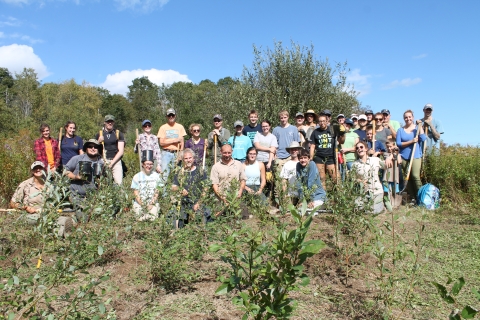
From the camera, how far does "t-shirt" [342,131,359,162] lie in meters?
7.64

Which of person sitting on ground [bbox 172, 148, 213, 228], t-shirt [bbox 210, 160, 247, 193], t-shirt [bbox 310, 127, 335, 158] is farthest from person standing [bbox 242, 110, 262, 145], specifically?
person sitting on ground [bbox 172, 148, 213, 228]

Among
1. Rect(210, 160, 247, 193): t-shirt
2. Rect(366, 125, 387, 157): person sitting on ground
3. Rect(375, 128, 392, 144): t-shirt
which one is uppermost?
Rect(375, 128, 392, 144): t-shirt

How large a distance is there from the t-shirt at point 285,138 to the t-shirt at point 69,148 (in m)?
3.87

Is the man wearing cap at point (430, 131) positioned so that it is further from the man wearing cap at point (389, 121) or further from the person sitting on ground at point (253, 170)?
the person sitting on ground at point (253, 170)

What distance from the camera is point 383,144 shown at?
8016 millimetres

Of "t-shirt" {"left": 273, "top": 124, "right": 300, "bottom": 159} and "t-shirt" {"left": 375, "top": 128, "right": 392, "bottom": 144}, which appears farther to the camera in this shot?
"t-shirt" {"left": 375, "top": 128, "right": 392, "bottom": 144}

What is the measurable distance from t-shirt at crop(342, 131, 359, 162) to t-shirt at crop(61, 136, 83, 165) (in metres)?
5.21

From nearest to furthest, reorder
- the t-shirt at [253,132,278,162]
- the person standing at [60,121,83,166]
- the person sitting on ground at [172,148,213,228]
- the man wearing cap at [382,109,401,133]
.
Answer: the person sitting on ground at [172,148,213,228]
the person standing at [60,121,83,166]
the t-shirt at [253,132,278,162]
the man wearing cap at [382,109,401,133]

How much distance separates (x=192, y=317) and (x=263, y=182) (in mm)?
4193

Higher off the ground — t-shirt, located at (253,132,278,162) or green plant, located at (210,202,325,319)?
t-shirt, located at (253,132,278,162)

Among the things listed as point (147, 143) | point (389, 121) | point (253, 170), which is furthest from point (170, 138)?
point (389, 121)

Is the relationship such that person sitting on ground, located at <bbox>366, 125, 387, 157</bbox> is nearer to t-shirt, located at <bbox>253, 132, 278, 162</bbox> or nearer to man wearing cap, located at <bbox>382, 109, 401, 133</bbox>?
man wearing cap, located at <bbox>382, 109, 401, 133</bbox>

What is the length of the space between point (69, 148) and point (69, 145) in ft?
0.19

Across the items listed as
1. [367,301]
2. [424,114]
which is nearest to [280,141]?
[424,114]
